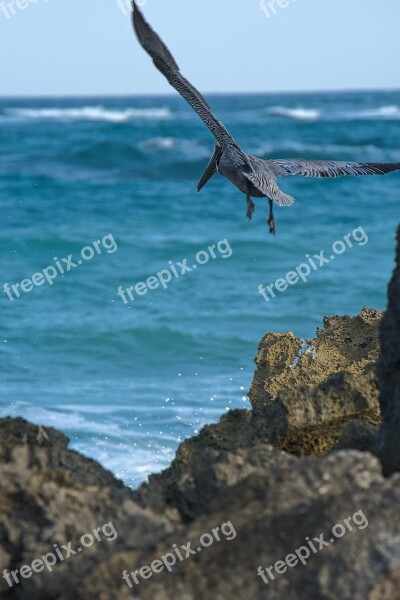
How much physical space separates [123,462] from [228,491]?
3756mm

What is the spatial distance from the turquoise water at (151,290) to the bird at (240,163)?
5.99 ft

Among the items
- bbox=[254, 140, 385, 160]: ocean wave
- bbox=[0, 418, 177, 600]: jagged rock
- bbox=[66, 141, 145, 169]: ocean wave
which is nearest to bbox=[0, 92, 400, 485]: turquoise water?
bbox=[66, 141, 145, 169]: ocean wave

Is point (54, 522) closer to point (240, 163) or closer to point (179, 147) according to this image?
point (240, 163)

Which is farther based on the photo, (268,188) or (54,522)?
(268,188)

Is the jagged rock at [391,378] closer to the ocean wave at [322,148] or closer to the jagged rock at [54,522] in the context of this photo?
the jagged rock at [54,522]

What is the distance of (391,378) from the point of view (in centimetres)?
295

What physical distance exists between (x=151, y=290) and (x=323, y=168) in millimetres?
5951

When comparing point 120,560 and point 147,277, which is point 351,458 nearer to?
point 120,560

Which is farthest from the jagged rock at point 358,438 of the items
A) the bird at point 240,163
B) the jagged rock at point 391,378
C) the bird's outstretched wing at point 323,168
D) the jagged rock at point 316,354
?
the bird's outstretched wing at point 323,168

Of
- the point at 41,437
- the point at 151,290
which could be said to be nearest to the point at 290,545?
the point at 41,437

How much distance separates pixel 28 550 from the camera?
234 cm

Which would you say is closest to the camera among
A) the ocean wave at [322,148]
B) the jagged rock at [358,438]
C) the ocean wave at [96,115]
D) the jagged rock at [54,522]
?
the jagged rock at [54,522]

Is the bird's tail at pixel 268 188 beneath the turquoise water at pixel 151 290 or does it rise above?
above

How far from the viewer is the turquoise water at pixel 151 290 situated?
7.26 m
